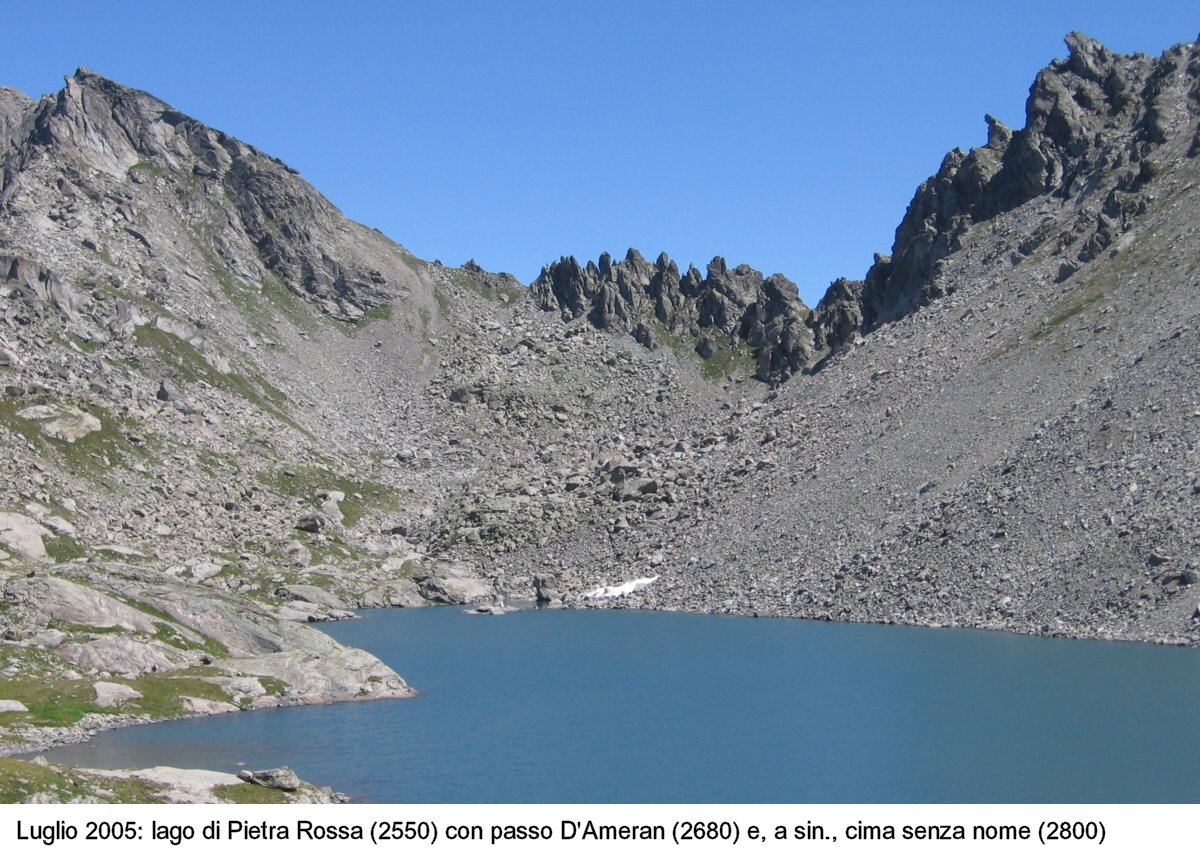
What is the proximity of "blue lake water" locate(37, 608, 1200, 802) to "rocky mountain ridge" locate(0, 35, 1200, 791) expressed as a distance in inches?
247

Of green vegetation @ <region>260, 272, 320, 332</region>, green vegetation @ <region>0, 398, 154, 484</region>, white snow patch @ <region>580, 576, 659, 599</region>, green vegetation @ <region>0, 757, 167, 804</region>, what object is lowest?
green vegetation @ <region>0, 757, 167, 804</region>

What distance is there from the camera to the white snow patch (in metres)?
119

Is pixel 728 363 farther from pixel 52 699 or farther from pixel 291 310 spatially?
pixel 52 699

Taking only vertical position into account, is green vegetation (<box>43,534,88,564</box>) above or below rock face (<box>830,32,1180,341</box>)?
below

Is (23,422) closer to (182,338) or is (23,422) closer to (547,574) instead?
(182,338)

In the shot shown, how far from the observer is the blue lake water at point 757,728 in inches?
1832

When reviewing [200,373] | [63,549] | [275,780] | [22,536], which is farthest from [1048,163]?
[275,780]

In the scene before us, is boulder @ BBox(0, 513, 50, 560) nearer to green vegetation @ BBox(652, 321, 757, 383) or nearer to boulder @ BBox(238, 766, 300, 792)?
boulder @ BBox(238, 766, 300, 792)

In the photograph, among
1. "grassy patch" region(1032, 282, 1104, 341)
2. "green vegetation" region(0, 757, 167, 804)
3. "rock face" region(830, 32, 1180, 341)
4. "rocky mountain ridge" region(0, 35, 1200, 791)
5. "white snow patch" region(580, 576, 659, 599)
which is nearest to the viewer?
"green vegetation" region(0, 757, 167, 804)

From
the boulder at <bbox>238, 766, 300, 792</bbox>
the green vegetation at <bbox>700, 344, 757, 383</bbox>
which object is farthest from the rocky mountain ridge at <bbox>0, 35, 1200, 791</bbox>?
the boulder at <bbox>238, 766, 300, 792</bbox>

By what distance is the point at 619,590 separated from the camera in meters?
120

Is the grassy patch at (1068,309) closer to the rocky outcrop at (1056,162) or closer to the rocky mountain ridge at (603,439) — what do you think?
the rocky mountain ridge at (603,439)

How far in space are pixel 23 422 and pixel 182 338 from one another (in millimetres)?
47438

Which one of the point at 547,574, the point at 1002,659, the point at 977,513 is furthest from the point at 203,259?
the point at 1002,659
